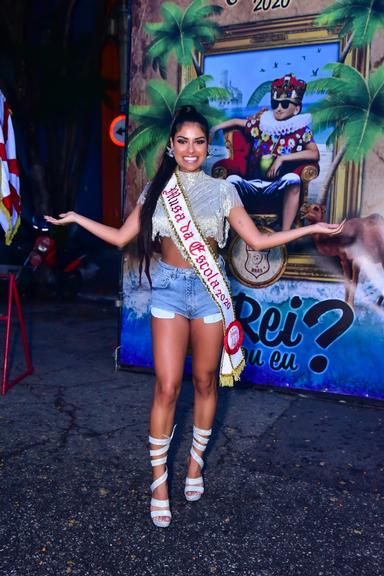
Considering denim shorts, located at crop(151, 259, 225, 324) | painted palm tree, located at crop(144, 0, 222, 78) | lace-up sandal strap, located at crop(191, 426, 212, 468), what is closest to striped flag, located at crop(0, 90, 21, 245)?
painted palm tree, located at crop(144, 0, 222, 78)

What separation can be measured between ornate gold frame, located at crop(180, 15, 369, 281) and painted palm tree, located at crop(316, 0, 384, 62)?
6 cm

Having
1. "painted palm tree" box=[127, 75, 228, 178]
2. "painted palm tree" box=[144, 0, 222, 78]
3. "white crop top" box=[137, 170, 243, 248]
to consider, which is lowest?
"white crop top" box=[137, 170, 243, 248]

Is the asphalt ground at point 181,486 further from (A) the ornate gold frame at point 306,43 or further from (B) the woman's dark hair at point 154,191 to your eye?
(B) the woman's dark hair at point 154,191

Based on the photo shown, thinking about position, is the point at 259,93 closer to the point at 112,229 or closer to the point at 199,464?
the point at 112,229

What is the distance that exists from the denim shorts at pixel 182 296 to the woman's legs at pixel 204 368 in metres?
0.06

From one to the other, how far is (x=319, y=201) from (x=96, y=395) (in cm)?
262

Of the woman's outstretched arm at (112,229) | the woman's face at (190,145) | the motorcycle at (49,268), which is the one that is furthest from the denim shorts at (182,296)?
the motorcycle at (49,268)

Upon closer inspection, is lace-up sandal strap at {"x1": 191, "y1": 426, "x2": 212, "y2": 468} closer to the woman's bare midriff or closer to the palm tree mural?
the woman's bare midriff

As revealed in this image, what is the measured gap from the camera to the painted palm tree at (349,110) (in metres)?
5.16

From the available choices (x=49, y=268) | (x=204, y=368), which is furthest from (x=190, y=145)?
(x=49, y=268)

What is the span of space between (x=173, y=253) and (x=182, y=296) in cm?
25

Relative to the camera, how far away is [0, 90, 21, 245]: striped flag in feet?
17.5

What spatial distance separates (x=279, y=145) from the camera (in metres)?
5.54

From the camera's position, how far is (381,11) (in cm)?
503
